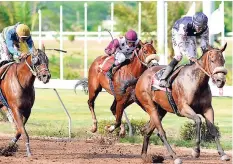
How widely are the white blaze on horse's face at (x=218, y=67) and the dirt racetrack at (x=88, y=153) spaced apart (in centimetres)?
188

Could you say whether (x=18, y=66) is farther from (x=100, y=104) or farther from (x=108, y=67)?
(x=100, y=104)

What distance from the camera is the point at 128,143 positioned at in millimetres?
15148

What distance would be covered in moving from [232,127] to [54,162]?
6209 millimetres

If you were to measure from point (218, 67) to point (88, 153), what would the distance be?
326cm

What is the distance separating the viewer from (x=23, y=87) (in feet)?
41.7

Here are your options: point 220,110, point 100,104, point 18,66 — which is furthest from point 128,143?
point 100,104

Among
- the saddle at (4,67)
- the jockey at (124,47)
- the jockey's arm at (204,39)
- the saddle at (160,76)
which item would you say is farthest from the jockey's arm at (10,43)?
the jockey's arm at (204,39)

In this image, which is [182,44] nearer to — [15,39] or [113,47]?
[15,39]

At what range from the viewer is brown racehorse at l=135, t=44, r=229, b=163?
36.9 ft

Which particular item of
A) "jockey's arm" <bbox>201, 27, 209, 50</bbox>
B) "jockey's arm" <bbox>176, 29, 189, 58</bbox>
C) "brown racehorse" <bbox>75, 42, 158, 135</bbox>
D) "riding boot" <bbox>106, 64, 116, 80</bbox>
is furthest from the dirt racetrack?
"jockey's arm" <bbox>201, 27, 209, 50</bbox>

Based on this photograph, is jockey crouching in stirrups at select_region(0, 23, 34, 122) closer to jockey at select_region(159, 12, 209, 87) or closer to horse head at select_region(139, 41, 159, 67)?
horse head at select_region(139, 41, 159, 67)

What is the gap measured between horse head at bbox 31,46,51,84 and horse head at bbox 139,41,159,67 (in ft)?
6.03

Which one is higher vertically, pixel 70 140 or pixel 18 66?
pixel 18 66

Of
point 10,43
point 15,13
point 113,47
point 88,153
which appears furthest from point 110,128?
point 15,13
